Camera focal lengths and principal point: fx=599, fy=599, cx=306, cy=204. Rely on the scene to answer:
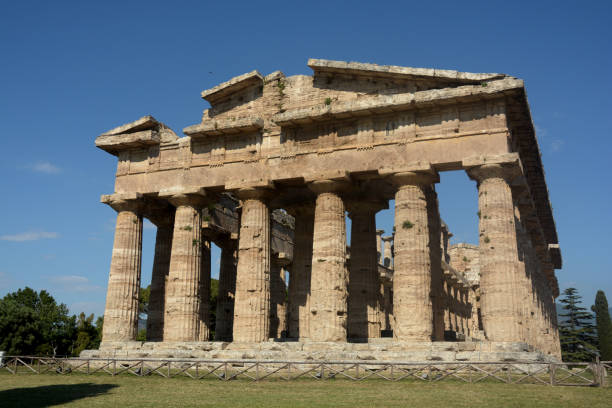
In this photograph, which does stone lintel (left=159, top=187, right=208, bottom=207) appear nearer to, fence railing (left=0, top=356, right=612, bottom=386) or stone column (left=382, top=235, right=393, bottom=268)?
fence railing (left=0, top=356, right=612, bottom=386)

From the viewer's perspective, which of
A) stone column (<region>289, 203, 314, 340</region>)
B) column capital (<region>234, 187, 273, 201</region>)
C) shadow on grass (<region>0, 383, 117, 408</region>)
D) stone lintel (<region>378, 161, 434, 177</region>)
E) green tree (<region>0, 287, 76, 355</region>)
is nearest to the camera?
shadow on grass (<region>0, 383, 117, 408</region>)

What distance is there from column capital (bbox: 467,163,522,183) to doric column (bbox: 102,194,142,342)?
676 inches

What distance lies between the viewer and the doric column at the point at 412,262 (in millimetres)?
24281

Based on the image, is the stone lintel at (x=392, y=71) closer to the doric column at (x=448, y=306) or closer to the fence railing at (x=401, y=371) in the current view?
the fence railing at (x=401, y=371)

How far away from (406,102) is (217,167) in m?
10.1

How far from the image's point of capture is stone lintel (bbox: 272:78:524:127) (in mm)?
24562

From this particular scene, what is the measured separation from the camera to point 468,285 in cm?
5369

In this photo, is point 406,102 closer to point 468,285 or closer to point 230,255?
point 230,255

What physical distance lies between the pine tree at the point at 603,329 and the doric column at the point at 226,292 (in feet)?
143

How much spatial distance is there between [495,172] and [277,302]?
19.5 m

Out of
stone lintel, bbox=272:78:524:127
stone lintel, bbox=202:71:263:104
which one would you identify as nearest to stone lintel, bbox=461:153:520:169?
stone lintel, bbox=272:78:524:127

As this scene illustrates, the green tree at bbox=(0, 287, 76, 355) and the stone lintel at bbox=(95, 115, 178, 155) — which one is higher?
the stone lintel at bbox=(95, 115, 178, 155)

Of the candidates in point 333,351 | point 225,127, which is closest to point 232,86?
point 225,127

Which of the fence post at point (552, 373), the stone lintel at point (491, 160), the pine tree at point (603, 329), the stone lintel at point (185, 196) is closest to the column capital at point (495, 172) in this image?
the stone lintel at point (491, 160)
